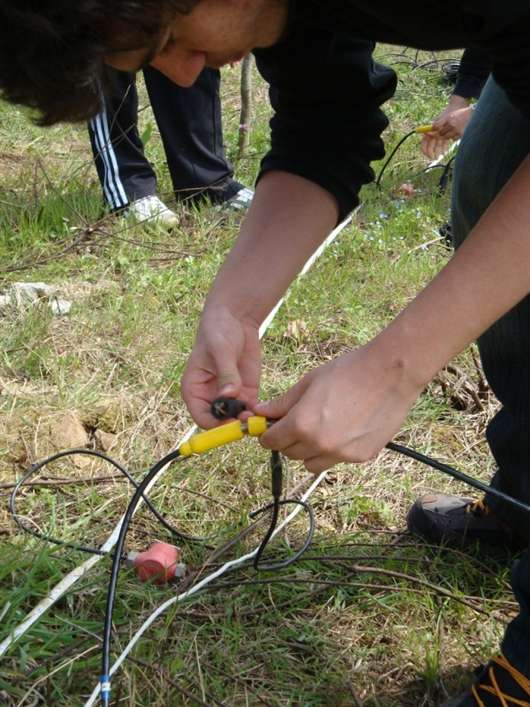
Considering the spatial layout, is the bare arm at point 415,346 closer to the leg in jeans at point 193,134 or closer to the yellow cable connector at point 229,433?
the yellow cable connector at point 229,433

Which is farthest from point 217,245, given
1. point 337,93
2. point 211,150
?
point 337,93

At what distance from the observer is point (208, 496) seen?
158 centimetres

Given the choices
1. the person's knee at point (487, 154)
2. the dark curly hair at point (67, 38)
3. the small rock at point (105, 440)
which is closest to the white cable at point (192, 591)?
the small rock at point (105, 440)

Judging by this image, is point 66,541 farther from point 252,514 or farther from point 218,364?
point 218,364

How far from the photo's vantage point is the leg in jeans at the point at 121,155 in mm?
2781

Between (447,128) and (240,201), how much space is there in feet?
2.55

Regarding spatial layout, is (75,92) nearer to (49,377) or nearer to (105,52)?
(105,52)

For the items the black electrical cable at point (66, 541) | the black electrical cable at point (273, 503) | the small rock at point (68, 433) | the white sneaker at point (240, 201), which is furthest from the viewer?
the white sneaker at point (240, 201)

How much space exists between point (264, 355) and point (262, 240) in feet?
2.87

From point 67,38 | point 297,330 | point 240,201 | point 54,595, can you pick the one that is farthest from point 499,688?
point 240,201

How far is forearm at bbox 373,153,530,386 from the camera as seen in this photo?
32.4 inches

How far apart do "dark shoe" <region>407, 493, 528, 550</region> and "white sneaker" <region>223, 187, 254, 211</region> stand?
5.08 feet

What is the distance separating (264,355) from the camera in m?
2.03

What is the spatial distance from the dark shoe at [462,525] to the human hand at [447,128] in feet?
5.67
